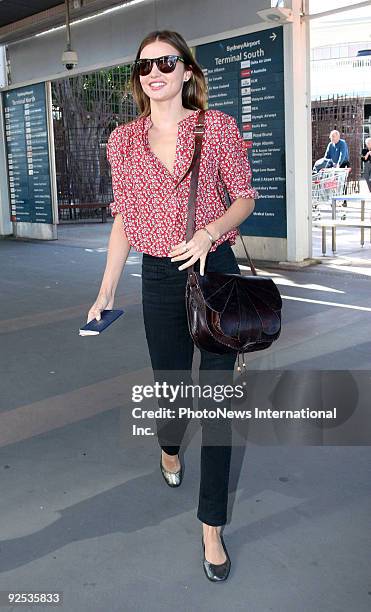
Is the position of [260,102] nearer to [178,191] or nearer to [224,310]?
[178,191]

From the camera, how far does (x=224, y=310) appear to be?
2.10 meters

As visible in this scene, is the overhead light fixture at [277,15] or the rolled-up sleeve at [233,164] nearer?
the rolled-up sleeve at [233,164]

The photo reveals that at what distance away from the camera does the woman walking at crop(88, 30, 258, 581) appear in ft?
7.32

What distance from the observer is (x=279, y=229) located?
28.3 ft

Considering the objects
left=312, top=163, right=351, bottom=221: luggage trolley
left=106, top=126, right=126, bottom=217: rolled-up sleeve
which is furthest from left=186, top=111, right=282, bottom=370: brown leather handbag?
left=312, top=163, right=351, bottom=221: luggage trolley

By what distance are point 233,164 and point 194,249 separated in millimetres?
364

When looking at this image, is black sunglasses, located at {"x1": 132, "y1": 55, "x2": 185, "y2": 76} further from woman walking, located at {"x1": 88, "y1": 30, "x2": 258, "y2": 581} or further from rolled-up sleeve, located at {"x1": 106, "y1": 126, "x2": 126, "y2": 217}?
rolled-up sleeve, located at {"x1": 106, "y1": 126, "x2": 126, "y2": 217}

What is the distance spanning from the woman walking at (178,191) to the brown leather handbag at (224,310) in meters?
0.05

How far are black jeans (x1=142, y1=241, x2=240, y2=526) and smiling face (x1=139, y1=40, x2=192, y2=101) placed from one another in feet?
1.73

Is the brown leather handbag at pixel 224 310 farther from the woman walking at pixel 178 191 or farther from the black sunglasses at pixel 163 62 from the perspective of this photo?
the black sunglasses at pixel 163 62

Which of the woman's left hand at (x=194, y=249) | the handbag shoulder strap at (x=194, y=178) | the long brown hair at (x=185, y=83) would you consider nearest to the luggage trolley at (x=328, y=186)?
the long brown hair at (x=185, y=83)

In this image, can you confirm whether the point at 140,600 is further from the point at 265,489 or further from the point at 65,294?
the point at 65,294

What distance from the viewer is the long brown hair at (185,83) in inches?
89.8

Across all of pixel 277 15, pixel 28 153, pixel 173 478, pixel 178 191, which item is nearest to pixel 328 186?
pixel 277 15
